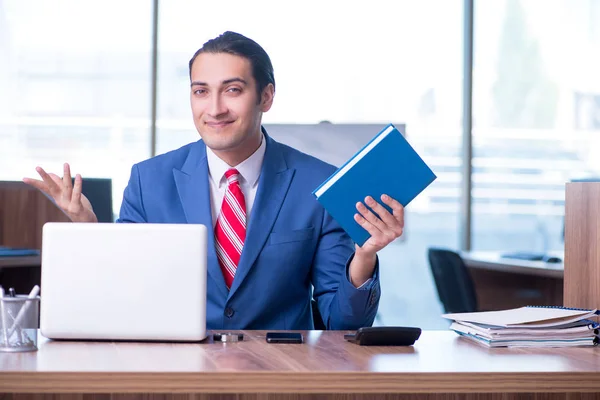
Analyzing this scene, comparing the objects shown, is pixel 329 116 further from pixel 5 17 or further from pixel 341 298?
pixel 341 298

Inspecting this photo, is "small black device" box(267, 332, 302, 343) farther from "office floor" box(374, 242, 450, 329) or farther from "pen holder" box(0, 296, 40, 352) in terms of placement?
"office floor" box(374, 242, 450, 329)

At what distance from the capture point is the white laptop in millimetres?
1699

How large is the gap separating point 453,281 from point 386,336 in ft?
9.16

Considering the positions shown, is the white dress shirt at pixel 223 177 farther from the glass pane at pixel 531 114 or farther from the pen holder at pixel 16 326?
the glass pane at pixel 531 114

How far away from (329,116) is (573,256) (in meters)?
4.22

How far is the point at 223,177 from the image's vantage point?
94.2 inches

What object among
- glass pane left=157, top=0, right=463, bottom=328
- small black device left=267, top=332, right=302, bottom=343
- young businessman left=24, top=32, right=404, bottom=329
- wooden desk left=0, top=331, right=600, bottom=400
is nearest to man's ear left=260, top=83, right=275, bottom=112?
young businessman left=24, top=32, right=404, bottom=329

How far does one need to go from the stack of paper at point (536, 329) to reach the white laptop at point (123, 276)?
63 centimetres

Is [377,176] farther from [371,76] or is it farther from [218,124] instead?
[371,76]

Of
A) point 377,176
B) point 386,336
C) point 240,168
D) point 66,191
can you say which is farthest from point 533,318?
point 66,191

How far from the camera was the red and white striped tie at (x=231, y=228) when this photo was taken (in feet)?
7.49

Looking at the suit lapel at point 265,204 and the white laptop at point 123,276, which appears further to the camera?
the suit lapel at point 265,204

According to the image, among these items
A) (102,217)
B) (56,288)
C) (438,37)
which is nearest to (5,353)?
(56,288)

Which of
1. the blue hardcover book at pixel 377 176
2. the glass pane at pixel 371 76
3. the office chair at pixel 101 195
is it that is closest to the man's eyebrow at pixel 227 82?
the blue hardcover book at pixel 377 176
